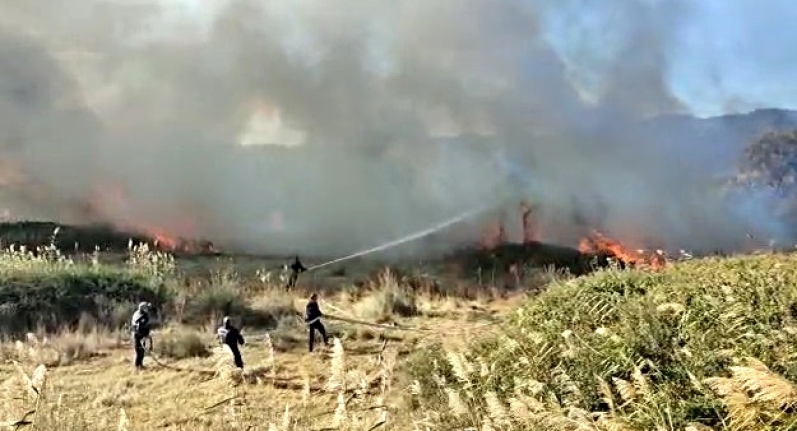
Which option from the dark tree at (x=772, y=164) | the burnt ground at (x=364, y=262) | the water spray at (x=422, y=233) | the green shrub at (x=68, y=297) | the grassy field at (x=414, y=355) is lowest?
the grassy field at (x=414, y=355)

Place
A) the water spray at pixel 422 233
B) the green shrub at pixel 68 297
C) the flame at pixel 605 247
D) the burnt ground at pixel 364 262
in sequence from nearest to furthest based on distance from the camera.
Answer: the green shrub at pixel 68 297, the burnt ground at pixel 364 262, the flame at pixel 605 247, the water spray at pixel 422 233

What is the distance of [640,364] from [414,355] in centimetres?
487

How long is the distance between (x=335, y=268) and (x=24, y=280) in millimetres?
11934

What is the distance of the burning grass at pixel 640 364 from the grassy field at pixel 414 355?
0.8 inches

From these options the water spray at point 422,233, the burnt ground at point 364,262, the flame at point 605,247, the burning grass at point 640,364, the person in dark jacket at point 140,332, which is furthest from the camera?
the water spray at point 422,233

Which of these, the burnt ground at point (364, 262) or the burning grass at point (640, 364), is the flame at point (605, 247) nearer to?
the burnt ground at point (364, 262)

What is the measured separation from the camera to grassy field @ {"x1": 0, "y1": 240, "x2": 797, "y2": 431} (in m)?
4.67

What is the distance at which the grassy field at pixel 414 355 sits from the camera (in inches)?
184

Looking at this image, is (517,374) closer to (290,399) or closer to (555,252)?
(290,399)

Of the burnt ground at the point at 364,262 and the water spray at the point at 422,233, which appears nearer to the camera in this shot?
the burnt ground at the point at 364,262

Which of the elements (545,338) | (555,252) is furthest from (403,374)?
(555,252)

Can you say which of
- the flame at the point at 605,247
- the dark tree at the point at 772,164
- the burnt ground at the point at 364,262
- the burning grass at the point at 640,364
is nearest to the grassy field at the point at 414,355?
the burning grass at the point at 640,364

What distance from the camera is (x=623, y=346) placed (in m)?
6.48

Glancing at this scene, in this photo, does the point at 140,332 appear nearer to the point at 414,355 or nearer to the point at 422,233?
the point at 414,355
